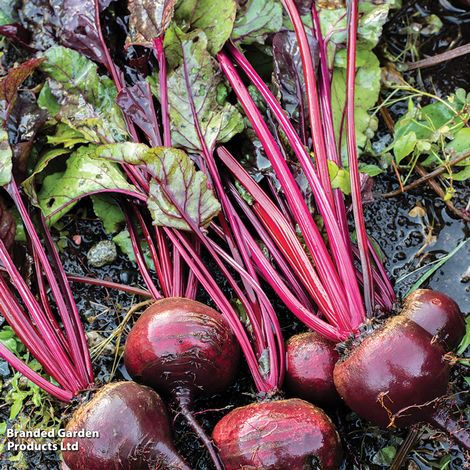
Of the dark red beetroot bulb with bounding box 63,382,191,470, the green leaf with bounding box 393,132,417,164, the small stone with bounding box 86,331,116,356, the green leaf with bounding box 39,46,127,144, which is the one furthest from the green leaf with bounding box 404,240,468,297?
the green leaf with bounding box 39,46,127,144

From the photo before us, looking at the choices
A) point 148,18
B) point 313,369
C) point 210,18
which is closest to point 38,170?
point 148,18

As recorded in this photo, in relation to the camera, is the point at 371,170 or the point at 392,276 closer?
the point at 392,276

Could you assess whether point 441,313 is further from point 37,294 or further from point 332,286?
point 37,294

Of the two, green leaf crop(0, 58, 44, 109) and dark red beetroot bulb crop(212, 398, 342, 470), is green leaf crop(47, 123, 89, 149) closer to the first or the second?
green leaf crop(0, 58, 44, 109)

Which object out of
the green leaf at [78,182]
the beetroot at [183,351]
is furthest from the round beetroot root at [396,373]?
the green leaf at [78,182]

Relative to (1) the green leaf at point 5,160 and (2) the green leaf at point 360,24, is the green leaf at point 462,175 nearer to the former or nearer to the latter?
(2) the green leaf at point 360,24

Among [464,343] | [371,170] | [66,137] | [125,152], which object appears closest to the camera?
[125,152]

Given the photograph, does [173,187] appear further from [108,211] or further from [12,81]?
[12,81]
